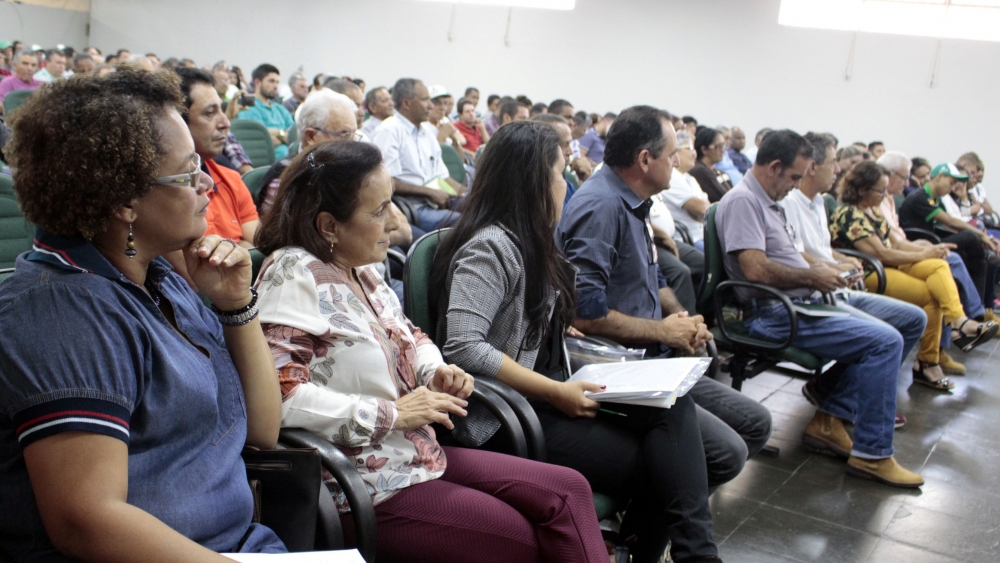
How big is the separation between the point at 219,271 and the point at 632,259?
1346mm

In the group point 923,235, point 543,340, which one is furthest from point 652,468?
point 923,235

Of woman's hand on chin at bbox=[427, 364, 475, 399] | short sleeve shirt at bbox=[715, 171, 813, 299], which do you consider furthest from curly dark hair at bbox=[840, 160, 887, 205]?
woman's hand on chin at bbox=[427, 364, 475, 399]

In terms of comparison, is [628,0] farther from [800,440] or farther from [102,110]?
[102,110]

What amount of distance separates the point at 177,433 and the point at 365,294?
1.89ft

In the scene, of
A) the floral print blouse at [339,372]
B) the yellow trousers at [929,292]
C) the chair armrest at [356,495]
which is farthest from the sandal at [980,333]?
the chair armrest at [356,495]

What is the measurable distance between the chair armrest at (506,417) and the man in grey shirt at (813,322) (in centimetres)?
162

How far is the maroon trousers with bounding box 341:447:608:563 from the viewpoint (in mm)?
1275

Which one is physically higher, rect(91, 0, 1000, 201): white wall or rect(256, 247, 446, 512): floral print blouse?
rect(91, 0, 1000, 201): white wall

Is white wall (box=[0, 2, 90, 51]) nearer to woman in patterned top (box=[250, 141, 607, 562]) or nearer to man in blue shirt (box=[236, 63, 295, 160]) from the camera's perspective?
man in blue shirt (box=[236, 63, 295, 160])

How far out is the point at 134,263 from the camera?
0.98m

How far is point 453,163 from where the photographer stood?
16.9 feet

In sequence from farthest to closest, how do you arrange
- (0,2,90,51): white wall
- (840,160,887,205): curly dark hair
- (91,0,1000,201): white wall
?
1. (0,2,90,51): white wall
2. (91,0,1000,201): white wall
3. (840,160,887,205): curly dark hair

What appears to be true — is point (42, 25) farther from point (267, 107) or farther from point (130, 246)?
point (130, 246)

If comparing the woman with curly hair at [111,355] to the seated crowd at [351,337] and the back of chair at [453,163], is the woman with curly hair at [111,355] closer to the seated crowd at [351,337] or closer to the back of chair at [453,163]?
the seated crowd at [351,337]
